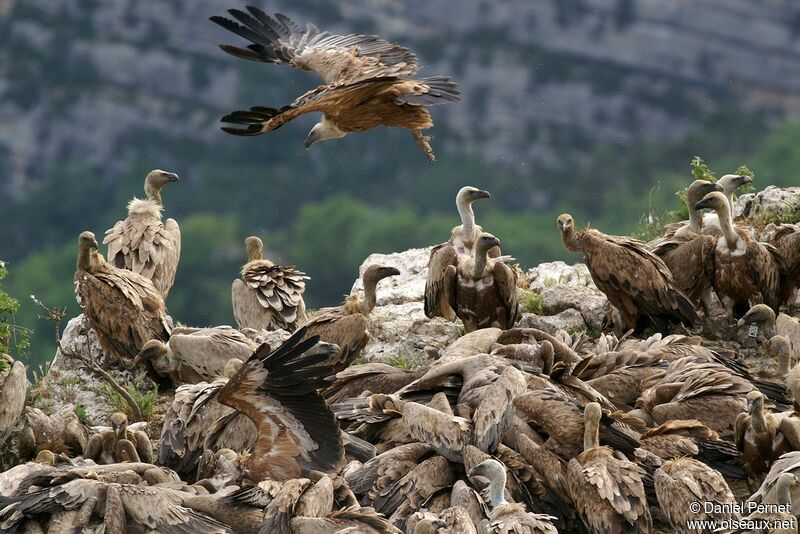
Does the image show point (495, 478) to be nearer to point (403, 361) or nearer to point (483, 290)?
point (403, 361)

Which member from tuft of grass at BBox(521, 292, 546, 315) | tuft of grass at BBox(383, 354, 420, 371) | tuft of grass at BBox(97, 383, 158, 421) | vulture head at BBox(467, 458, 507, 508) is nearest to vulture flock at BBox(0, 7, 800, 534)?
vulture head at BBox(467, 458, 507, 508)

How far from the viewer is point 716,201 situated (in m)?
10.7

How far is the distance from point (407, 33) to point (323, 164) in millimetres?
14313

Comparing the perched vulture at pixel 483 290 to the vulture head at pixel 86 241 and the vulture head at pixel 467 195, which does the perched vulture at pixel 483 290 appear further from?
the vulture head at pixel 86 241

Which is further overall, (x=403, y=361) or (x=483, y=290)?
(x=483, y=290)

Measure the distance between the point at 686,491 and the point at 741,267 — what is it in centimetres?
361

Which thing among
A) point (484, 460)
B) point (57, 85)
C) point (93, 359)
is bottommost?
point (57, 85)

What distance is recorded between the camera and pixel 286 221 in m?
72.5

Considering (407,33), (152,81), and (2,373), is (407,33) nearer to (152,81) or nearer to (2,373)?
(152,81)

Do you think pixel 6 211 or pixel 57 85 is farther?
pixel 57 85

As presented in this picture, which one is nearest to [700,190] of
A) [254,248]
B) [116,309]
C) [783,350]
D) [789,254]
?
[789,254]

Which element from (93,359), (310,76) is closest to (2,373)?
(93,359)

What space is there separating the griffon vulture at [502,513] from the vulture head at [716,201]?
13.4 ft

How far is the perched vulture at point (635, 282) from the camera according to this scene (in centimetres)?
1045
